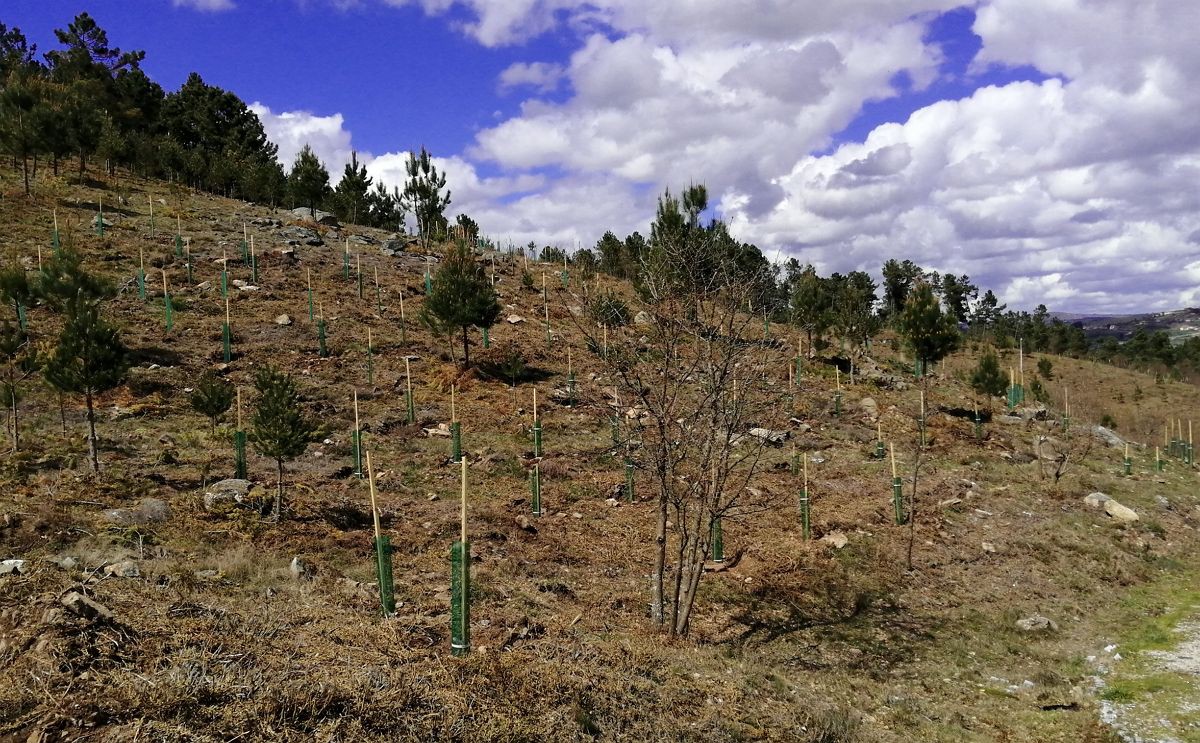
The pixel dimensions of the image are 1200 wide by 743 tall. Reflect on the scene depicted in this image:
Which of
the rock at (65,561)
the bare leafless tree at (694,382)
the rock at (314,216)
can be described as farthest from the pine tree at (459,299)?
the rock at (314,216)

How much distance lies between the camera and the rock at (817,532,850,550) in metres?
14.8

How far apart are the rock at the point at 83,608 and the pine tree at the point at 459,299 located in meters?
19.5

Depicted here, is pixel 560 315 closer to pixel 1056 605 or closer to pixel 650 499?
pixel 650 499

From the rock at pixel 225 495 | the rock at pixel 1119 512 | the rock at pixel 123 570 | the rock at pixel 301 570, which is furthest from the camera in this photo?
the rock at pixel 1119 512

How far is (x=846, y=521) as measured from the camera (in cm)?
1636

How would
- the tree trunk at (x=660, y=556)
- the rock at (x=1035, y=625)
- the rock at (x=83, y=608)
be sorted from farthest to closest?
the rock at (x=1035, y=625) < the tree trunk at (x=660, y=556) < the rock at (x=83, y=608)

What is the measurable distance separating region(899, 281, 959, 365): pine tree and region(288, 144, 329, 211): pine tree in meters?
44.7

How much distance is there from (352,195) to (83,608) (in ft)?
180

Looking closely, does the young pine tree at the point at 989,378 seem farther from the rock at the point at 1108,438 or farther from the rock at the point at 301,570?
the rock at the point at 301,570

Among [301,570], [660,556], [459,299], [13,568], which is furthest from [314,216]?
[660,556]

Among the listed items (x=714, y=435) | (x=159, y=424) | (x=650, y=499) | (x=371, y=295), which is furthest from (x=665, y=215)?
(x=714, y=435)

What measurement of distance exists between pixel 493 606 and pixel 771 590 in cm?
569

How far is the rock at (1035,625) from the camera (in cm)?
1157

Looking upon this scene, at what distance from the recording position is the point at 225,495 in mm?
13289
